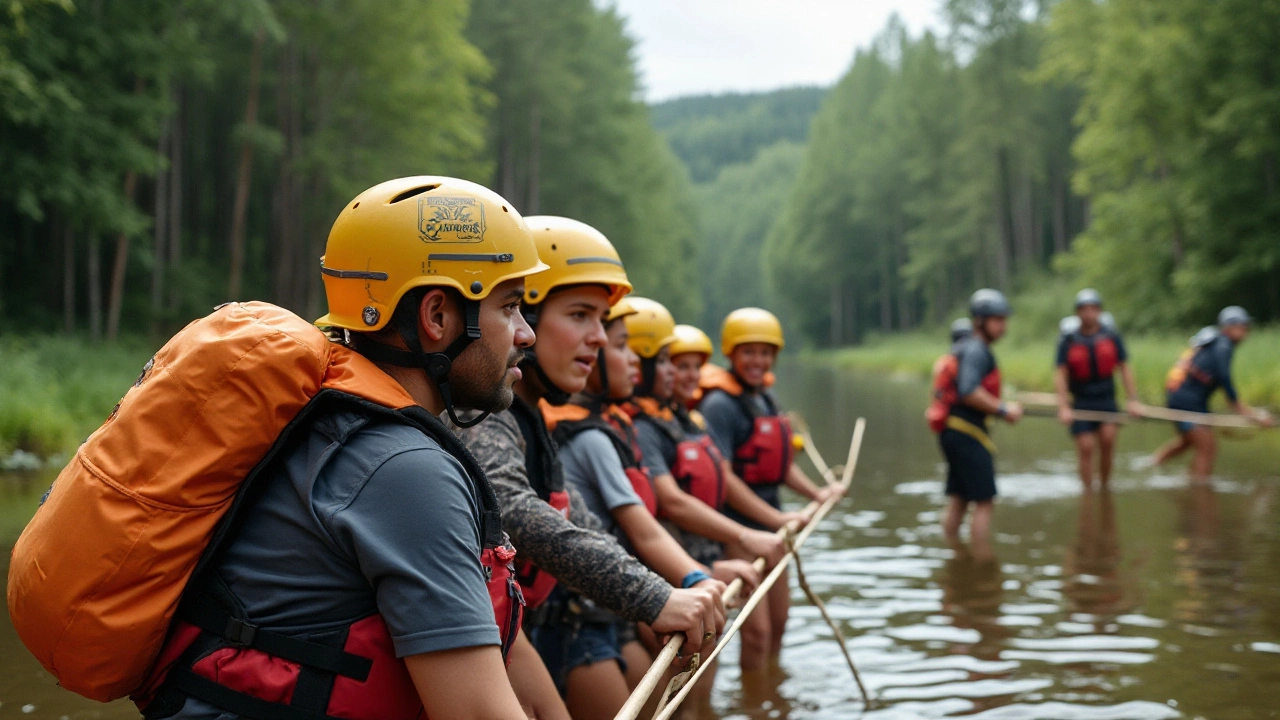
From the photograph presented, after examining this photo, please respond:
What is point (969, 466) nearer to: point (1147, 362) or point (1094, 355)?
point (1094, 355)

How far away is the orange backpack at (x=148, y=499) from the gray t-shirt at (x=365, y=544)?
8cm

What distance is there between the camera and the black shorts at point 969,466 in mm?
10695

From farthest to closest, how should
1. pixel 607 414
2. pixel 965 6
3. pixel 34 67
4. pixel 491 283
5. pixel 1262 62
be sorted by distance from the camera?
pixel 965 6 → pixel 1262 62 → pixel 34 67 → pixel 607 414 → pixel 491 283

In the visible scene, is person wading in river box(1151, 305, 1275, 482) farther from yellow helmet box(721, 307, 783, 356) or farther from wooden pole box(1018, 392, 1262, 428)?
yellow helmet box(721, 307, 783, 356)

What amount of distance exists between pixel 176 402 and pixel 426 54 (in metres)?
31.8

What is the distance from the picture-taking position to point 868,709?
6148 millimetres

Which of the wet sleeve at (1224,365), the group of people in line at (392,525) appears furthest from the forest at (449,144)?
the wet sleeve at (1224,365)

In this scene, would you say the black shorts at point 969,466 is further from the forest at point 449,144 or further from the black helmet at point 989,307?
the forest at point 449,144

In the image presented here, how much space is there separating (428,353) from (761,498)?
4839 mm

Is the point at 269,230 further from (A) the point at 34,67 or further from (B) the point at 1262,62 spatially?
(B) the point at 1262,62

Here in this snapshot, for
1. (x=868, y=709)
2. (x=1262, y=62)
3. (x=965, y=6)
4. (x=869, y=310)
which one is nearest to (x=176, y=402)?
(x=868, y=709)

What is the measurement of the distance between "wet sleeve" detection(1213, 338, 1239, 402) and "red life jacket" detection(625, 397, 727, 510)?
11.5 metres

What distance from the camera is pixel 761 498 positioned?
715 cm

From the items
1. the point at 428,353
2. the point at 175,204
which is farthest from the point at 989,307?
the point at 175,204
